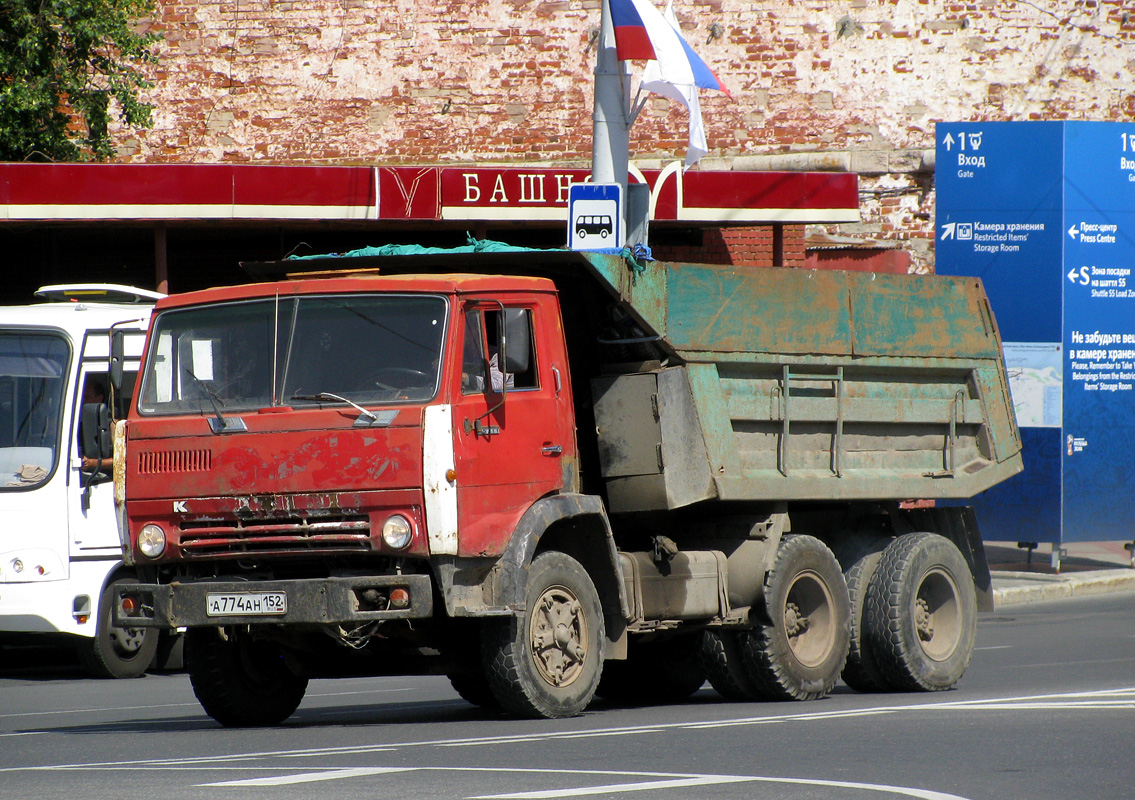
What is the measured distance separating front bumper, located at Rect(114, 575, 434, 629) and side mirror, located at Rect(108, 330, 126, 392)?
143 centimetres

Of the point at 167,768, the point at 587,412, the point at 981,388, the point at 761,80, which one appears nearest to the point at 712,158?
the point at 761,80

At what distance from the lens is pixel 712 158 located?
26.0m

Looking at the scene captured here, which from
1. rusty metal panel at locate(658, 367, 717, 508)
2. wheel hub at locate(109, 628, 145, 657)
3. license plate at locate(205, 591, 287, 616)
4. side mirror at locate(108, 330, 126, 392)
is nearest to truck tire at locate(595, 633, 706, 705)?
rusty metal panel at locate(658, 367, 717, 508)

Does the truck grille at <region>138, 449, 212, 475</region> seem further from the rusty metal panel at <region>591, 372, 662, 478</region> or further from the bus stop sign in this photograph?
the bus stop sign

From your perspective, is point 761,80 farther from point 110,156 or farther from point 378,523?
point 378,523

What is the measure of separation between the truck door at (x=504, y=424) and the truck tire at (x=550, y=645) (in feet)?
1.24

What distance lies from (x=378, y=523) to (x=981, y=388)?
523 centimetres

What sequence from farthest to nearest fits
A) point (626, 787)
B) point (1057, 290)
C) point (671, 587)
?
point (1057, 290) → point (671, 587) → point (626, 787)

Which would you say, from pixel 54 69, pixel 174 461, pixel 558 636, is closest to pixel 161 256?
pixel 54 69

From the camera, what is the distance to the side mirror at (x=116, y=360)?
31.6 feet

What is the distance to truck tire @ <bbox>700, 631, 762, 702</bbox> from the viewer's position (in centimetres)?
1058

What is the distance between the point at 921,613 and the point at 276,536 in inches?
195

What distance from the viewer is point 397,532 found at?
333 inches

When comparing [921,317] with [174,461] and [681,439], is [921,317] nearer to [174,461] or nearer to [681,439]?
[681,439]
